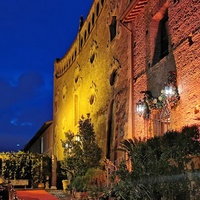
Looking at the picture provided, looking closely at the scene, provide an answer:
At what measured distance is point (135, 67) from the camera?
14.2 metres

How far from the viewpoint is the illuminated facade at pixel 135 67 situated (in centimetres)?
1032

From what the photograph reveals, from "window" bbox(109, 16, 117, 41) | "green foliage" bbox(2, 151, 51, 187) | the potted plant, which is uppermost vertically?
"window" bbox(109, 16, 117, 41)

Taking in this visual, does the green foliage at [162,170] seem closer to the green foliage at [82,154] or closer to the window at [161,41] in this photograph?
the window at [161,41]

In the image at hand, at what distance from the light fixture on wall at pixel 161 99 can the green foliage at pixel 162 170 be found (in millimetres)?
1891

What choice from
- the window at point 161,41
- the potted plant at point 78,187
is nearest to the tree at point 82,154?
the potted plant at point 78,187

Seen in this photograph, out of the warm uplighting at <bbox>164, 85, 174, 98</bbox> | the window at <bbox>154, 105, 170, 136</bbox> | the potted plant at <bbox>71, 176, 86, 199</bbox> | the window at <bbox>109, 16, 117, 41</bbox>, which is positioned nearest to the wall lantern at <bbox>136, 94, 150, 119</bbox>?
the window at <bbox>154, 105, 170, 136</bbox>

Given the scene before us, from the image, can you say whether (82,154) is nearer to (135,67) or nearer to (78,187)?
(78,187)

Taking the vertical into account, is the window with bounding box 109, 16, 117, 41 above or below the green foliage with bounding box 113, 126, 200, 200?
above

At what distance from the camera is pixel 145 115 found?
12742 mm

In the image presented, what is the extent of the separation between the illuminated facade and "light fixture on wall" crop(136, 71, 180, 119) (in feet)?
0.11

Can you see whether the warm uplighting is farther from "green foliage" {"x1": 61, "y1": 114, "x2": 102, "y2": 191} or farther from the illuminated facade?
"green foliage" {"x1": 61, "y1": 114, "x2": 102, "y2": 191}

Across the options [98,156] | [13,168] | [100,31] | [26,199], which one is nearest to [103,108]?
[98,156]

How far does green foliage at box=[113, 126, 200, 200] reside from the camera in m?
7.70

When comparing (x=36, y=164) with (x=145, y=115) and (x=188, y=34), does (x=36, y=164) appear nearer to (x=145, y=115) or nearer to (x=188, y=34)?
(x=145, y=115)
